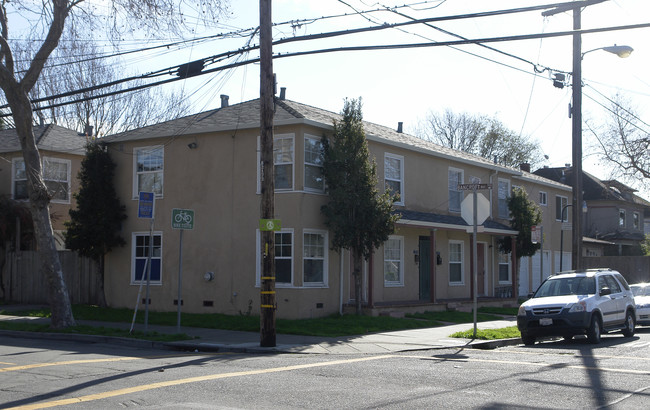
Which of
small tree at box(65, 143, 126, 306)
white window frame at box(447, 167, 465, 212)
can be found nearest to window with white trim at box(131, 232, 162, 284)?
small tree at box(65, 143, 126, 306)

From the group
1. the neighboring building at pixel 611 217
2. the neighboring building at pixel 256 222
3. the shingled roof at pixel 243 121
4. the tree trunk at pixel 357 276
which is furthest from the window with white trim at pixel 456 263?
the neighboring building at pixel 611 217

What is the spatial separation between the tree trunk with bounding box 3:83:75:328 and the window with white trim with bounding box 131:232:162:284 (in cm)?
533

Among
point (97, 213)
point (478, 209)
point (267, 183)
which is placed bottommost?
point (478, 209)

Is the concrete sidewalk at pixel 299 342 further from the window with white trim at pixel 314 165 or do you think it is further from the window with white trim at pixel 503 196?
the window with white trim at pixel 503 196

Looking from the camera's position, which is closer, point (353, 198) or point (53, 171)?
point (353, 198)

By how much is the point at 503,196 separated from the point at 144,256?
1588 centimetres

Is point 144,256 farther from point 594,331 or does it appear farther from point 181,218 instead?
point 594,331

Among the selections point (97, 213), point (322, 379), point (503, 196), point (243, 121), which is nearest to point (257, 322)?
point (243, 121)

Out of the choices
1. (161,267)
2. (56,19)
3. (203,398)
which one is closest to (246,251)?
(161,267)

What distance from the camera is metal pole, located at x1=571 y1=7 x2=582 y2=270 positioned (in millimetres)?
20125

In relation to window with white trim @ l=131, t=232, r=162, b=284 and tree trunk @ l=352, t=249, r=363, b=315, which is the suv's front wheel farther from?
window with white trim @ l=131, t=232, r=162, b=284

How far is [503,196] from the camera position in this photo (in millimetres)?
30703

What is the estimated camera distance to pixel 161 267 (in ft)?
73.6

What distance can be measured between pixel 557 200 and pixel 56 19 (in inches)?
1087
